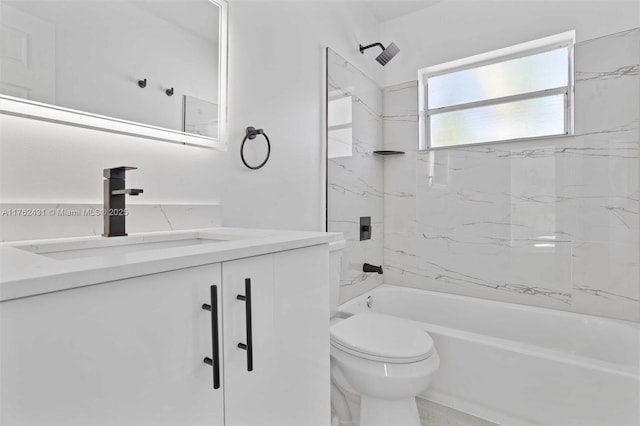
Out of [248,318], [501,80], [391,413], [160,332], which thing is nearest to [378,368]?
[391,413]

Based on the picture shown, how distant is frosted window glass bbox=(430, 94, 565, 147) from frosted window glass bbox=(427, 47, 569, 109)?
9 cm

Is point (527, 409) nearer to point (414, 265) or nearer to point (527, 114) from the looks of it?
point (414, 265)

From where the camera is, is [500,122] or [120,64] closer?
[120,64]

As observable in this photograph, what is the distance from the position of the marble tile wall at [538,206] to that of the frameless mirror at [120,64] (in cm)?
180

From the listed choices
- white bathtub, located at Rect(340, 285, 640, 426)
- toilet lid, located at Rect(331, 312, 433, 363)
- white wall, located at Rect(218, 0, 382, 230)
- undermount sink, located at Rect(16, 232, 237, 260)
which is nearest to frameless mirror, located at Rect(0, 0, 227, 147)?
white wall, located at Rect(218, 0, 382, 230)

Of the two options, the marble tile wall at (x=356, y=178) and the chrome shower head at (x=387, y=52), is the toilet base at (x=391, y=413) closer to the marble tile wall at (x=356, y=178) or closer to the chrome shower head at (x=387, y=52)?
the marble tile wall at (x=356, y=178)

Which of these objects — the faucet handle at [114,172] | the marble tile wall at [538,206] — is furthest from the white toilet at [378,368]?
the marble tile wall at [538,206]

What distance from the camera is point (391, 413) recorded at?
147 cm

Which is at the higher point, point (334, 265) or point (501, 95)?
point (501, 95)

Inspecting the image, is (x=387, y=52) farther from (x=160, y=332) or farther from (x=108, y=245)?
(x=160, y=332)

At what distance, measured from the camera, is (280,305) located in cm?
86

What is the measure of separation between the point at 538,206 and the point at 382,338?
4.80ft

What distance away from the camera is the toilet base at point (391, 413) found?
1464mm

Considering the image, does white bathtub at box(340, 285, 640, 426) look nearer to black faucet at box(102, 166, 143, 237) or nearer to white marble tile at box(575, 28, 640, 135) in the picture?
white marble tile at box(575, 28, 640, 135)
